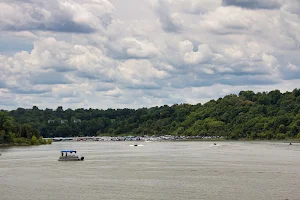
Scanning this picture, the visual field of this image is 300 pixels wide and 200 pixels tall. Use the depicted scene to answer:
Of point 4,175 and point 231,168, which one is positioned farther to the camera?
point 231,168

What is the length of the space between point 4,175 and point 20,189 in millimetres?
18150

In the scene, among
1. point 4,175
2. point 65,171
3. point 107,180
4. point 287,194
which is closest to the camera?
point 287,194

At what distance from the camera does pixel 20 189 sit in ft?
242

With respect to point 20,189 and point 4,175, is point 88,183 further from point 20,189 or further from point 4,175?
point 4,175

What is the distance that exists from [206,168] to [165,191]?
29.9 meters

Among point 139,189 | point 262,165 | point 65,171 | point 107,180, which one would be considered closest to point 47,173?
point 65,171

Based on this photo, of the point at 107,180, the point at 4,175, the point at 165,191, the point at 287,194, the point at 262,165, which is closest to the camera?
the point at 287,194

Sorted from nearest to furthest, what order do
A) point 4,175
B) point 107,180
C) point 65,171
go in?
point 107,180 < point 4,175 < point 65,171

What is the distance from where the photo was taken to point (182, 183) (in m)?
77.0

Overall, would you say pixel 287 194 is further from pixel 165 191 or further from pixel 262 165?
pixel 262 165

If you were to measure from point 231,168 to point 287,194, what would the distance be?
32.7m

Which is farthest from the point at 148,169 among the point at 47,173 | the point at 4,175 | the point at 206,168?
the point at 4,175

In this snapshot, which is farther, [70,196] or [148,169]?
[148,169]

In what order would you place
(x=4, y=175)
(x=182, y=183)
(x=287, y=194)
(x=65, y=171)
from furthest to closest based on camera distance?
(x=65, y=171) → (x=4, y=175) → (x=182, y=183) → (x=287, y=194)
